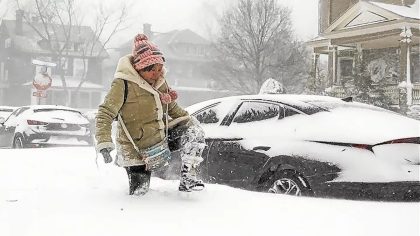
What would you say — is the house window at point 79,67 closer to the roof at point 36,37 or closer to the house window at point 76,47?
the roof at point 36,37

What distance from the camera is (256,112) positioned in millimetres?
5500

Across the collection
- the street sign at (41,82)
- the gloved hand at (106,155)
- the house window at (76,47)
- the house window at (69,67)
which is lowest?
the gloved hand at (106,155)

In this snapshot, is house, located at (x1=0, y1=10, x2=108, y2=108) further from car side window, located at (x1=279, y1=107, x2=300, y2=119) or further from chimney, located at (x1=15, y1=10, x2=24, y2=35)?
car side window, located at (x1=279, y1=107, x2=300, y2=119)

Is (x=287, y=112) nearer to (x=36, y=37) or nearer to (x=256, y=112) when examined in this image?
(x=256, y=112)

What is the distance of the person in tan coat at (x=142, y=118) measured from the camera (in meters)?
3.84

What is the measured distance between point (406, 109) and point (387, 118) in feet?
47.5

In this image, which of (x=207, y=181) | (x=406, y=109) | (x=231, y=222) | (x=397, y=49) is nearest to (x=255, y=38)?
(x=397, y=49)

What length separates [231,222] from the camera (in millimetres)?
3248

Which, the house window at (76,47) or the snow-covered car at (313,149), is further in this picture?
the house window at (76,47)

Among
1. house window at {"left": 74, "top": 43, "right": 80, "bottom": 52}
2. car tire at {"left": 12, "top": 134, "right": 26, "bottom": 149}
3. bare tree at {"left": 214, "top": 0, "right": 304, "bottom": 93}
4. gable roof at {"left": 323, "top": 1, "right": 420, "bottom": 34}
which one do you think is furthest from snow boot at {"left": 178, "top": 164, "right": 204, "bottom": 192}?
house window at {"left": 74, "top": 43, "right": 80, "bottom": 52}

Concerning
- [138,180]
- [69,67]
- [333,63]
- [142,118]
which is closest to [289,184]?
[138,180]

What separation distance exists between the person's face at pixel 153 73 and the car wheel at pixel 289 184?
5.54 ft

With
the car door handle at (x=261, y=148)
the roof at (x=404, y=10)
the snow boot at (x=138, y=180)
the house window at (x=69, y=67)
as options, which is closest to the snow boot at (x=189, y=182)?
the snow boot at (x=138, y=180)

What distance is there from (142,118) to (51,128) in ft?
25.5
